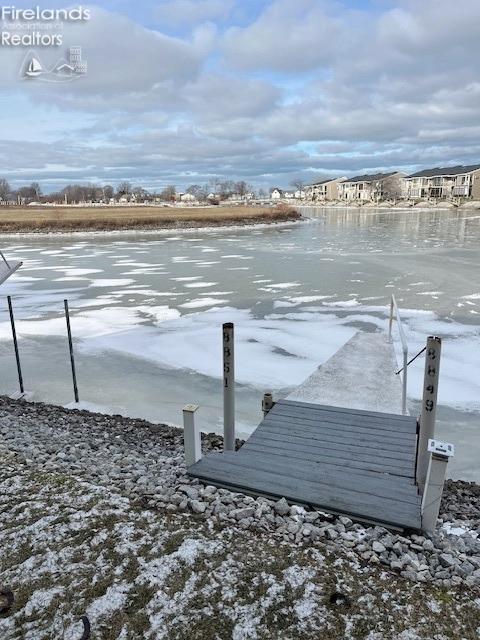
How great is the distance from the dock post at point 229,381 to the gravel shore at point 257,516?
438 millimetres

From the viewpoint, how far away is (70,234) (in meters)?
32.7

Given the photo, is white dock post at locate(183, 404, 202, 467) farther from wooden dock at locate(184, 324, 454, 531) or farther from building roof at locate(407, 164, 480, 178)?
building roof at locate(407, 164, 480, 178)

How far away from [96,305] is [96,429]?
21.0ft

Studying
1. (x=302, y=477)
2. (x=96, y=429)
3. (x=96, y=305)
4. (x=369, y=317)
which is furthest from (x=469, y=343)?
(x=96, y=305)

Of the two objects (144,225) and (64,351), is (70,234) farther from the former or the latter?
(64,351)

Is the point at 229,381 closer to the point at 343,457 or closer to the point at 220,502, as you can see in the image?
the point at 220,502

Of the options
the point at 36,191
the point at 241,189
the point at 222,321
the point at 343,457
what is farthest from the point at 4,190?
the point at 343,457

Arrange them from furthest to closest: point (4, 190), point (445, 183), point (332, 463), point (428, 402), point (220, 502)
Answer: point (4, 190) → point (445, 183) → point (332, 463) → point (428, 402) → point (220, 502)

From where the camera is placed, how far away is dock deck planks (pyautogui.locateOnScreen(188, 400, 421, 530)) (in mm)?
2916

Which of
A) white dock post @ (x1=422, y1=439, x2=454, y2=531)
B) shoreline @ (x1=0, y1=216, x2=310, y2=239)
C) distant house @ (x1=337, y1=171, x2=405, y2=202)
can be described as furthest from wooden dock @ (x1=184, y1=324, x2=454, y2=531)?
distant house @ (x1=337, y1=171, x2=405, y2=202)

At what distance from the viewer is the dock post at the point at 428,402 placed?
2984mm

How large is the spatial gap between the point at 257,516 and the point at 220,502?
27cm

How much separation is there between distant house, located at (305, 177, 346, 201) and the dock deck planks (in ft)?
425

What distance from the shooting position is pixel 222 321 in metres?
9.12
